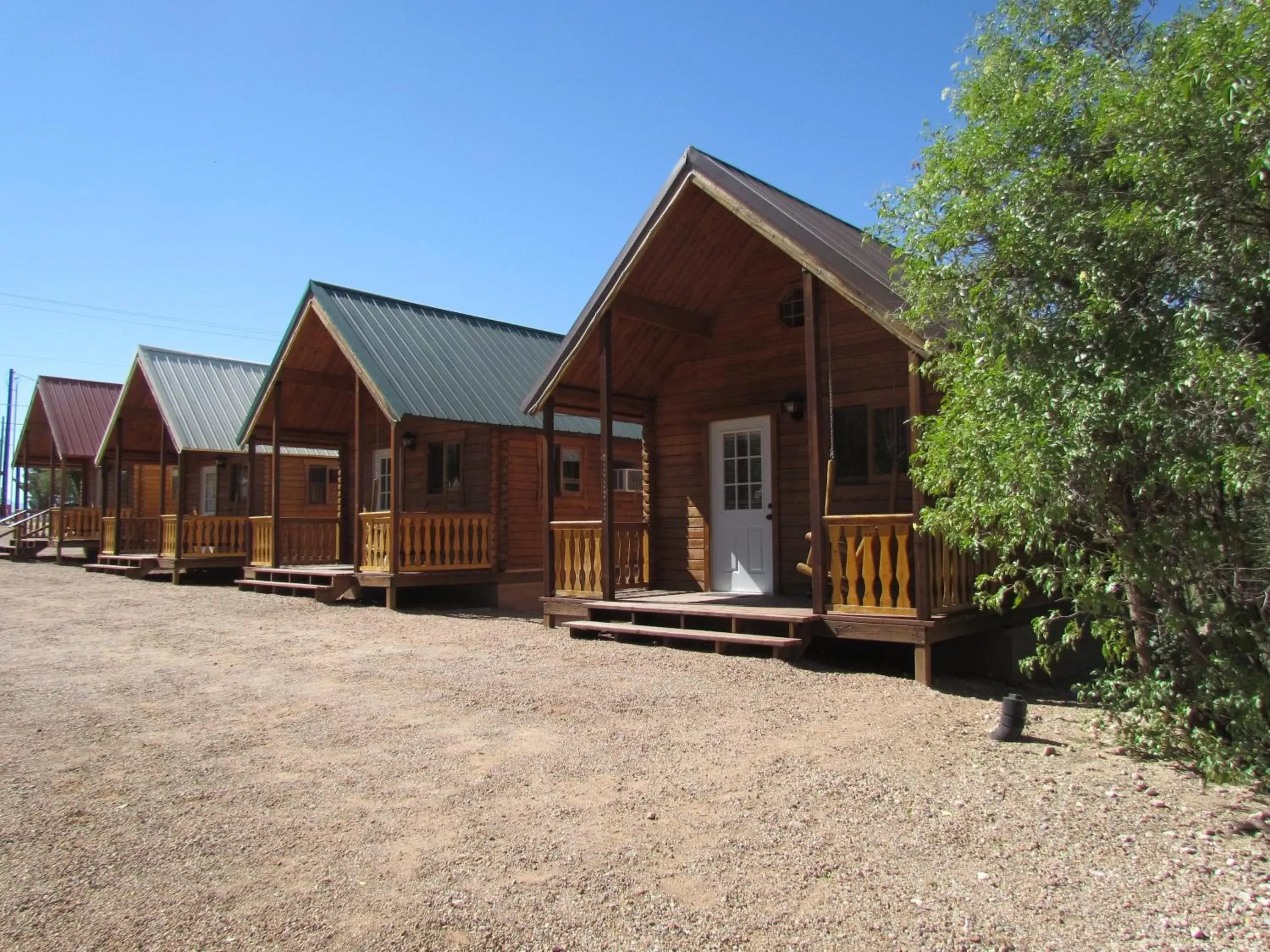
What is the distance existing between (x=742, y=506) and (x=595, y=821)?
7343mm

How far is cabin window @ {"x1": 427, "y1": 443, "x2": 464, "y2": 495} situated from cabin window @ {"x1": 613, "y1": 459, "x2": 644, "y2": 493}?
105 inches

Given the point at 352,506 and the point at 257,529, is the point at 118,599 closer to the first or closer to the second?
the point at 257,529

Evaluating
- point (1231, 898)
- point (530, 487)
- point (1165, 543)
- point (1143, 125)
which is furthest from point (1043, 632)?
point (530, 487)

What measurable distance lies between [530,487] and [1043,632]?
10.8m

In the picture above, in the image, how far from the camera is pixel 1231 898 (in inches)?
137

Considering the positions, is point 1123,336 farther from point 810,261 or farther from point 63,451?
point 63,451

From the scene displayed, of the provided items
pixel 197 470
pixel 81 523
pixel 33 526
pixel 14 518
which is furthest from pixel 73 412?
pixel 14 518

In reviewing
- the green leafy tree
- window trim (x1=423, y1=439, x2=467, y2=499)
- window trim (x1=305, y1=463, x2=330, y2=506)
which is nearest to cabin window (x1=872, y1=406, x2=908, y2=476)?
the green leafy tree

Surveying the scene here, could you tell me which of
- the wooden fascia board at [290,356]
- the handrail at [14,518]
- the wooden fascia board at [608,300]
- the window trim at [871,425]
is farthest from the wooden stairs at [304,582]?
the handrail at [14,518]

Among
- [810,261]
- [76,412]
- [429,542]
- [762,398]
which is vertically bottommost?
[429,542]

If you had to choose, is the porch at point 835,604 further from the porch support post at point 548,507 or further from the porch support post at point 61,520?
the porch support post at point 61,520

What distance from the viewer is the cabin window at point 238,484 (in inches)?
883

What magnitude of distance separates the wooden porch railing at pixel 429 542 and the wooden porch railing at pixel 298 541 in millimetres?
3219

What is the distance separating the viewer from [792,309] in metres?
10.9
